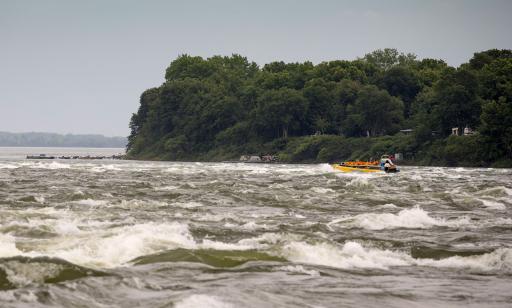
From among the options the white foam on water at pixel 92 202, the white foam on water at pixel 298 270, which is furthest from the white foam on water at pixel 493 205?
the white foam on water at pixel 298 270

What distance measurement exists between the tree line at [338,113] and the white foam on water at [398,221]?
74.1 meters

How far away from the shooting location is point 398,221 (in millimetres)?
23141

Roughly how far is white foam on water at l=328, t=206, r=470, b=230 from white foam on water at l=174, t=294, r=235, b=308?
11.3 m

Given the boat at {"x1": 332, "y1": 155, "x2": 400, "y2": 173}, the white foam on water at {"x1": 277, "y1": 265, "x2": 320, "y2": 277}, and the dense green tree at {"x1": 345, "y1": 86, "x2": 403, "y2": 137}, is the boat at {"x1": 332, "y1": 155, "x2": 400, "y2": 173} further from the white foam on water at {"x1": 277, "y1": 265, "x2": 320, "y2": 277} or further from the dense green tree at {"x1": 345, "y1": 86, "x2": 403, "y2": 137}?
the dense green tree at {"x1": 345, "y1": 86, "x2": 403, "y2": 137}

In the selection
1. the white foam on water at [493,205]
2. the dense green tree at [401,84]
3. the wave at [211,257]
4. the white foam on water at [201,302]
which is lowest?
the white foam on water at [201,302]

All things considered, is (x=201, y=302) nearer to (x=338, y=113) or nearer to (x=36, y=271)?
(x=36, y=271)

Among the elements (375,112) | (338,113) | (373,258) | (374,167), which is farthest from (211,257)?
(338,113)

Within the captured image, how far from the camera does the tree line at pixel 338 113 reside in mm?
106125

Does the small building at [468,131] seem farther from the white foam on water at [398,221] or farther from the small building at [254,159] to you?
the white foam on water at [398,221]

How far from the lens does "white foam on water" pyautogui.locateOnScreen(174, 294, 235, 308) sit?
10.8m

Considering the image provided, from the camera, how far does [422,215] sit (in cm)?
2394

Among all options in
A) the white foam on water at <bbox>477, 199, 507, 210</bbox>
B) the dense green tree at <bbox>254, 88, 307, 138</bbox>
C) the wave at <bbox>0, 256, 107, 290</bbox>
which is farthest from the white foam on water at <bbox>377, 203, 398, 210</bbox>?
the dense green tree at <bbox>254, 88, 307, 138</bbox>

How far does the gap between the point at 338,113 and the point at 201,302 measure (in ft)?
443

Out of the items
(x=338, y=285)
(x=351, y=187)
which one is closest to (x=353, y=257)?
(x=338, y=285)
